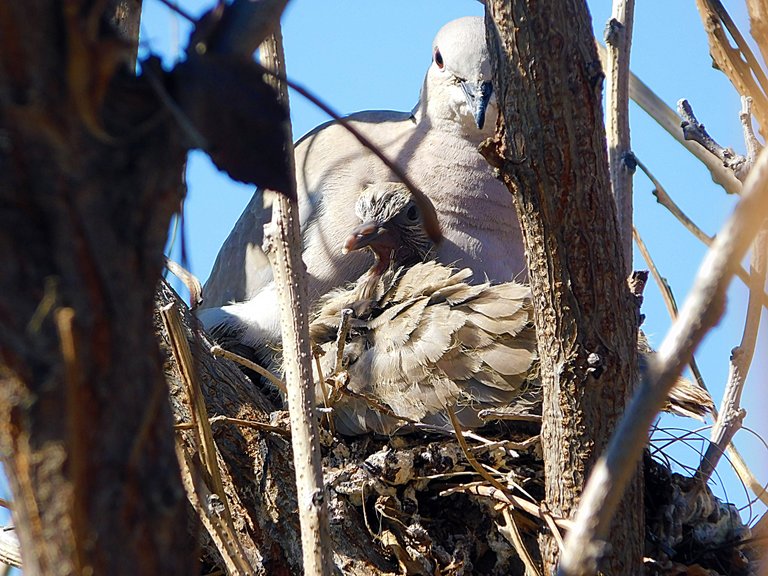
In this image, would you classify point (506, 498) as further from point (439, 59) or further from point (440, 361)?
point (439, 59)

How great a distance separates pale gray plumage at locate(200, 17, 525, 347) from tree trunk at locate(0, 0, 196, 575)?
2.49 metres

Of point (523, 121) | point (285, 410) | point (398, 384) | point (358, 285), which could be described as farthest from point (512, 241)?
point (523, 121)

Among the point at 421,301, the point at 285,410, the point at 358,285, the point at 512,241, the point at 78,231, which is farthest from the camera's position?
the point at 512,241

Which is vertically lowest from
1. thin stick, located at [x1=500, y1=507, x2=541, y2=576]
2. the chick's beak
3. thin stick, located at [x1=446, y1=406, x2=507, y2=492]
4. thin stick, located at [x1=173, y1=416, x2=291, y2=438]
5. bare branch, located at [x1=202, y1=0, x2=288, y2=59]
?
thin stick, located at [x1=500, y1=507, x2=541, y2=576]

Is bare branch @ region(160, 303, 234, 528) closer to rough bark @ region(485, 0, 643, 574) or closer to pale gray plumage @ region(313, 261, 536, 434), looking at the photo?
pale gray plumage @ region(313, 261, 536, 434)

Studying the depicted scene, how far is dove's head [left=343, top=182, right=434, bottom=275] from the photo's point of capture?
341 centimetres

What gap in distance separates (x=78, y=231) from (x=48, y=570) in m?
0.26

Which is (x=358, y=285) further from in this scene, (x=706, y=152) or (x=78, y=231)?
(x=78, y=231)

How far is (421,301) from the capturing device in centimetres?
293

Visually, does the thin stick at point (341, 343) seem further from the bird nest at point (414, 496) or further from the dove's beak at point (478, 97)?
the dove's beak at point (478, 97)

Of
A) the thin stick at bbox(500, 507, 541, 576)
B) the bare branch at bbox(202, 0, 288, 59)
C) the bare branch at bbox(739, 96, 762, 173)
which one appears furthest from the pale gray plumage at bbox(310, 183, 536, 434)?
the bare branch at bbox(202, 0, 288, 59)

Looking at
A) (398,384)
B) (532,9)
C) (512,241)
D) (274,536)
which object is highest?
(532,9)

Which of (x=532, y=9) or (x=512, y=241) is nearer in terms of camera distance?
(x=532, y=9)

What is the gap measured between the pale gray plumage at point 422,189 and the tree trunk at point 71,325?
249 centimetres
